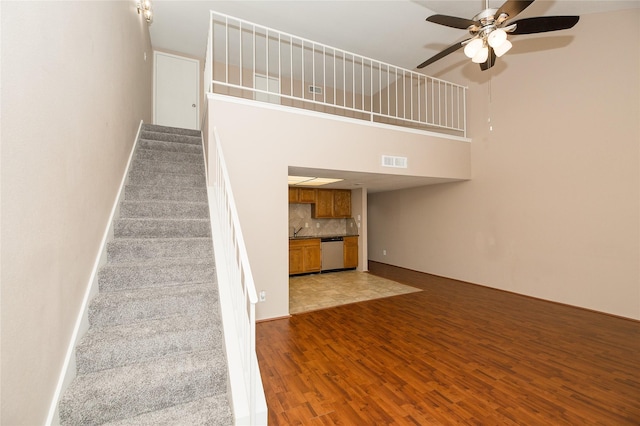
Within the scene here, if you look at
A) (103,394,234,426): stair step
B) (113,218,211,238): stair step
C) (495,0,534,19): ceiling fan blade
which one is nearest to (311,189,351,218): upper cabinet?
(113,218,211,238): stair step

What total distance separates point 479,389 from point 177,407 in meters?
2.14

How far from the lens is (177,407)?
65.1 inches

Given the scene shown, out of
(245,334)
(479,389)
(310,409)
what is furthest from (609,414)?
(245,334)

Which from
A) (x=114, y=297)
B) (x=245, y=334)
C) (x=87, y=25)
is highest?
(x=87, y=25)

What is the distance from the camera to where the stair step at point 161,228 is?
262cm

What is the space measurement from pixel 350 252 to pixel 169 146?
4558 millimetres

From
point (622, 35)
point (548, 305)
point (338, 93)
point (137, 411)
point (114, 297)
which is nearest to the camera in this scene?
point (137, 411)

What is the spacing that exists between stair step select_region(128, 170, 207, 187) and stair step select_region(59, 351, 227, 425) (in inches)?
81.0

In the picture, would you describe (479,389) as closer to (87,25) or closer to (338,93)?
(87,25)

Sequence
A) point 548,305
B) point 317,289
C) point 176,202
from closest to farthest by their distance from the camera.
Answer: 1. point 176,202
2. point 548,305
3. point 317,289

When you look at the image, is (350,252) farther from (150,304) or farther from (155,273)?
(150,304)

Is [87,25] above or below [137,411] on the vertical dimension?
above

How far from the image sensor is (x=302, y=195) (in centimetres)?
668

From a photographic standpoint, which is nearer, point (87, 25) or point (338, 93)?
point (87, 25)
